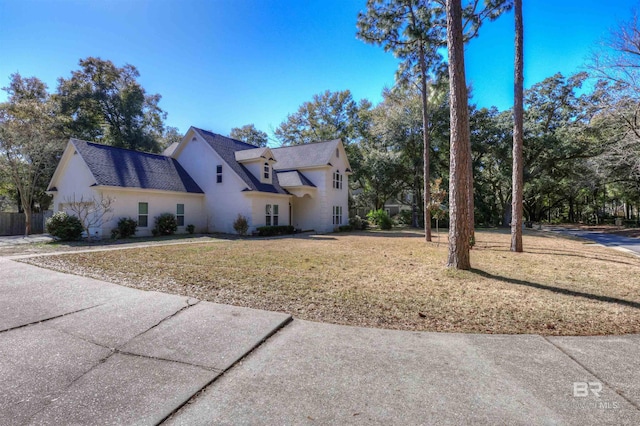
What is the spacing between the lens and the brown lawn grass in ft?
13.5

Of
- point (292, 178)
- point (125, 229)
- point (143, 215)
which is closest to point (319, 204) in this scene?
point (292, 178)

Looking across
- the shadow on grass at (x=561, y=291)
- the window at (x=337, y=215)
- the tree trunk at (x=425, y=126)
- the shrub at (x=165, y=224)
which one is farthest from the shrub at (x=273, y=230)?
the shadow on grass at (x=561, y=291)

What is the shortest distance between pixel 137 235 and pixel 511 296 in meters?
17.2

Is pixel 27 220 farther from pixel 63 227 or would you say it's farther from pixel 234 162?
pixel 234 162

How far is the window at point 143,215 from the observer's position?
16188 mm

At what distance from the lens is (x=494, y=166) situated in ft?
101

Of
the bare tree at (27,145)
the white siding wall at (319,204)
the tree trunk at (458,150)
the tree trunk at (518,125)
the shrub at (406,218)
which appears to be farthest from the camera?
the shrub at (406,218)

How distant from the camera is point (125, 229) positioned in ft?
49.4

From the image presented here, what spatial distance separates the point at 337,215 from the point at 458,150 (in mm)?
16787

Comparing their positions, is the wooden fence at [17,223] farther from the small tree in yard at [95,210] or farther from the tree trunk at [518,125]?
the tree trunk at [518,125]

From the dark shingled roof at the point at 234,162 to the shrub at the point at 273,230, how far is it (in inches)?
94.3

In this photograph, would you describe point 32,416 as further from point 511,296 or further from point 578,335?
point 511,296

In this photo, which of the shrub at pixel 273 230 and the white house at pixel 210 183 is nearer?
the white house at pixel 210 183

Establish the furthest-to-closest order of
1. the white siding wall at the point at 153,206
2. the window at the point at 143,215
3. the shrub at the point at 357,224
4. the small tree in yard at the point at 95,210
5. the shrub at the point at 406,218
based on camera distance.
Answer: the shrub at the point at 406,218 → the shrub at the point at 357,224 → the window at the point at 143,215 → the white siding wall at the point at 153,206 → the small tree in yard at the point at 95,210
